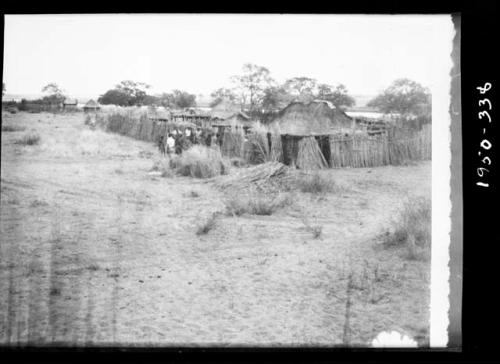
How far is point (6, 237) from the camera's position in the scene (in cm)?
322

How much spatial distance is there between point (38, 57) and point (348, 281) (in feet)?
8.99

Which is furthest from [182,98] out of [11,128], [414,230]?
[414,230]

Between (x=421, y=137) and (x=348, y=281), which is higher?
(x=421, y=137)

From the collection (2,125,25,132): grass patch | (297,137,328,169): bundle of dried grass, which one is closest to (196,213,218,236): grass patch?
(297,137,328,169): bundle of dried grass

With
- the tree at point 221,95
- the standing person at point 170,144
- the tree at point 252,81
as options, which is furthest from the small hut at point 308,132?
the standing person at point 170,144

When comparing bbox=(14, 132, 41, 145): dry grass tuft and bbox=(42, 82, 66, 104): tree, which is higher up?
bbox=(42, 82, 66, 104): tree

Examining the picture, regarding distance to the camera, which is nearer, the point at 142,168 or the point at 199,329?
the point at 199,329

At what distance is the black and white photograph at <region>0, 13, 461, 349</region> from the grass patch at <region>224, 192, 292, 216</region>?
0.03 ft

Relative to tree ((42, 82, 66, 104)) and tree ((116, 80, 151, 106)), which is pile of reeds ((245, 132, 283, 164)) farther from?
tree ((42, 82, 66, 104))

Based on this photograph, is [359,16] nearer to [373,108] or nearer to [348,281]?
[373,108]

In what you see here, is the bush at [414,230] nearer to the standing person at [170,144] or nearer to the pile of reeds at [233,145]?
the pile of reeds at [233,145]

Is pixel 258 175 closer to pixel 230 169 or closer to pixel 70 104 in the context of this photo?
pixel 230 169

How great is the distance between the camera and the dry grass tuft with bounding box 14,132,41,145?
3.32 metres
